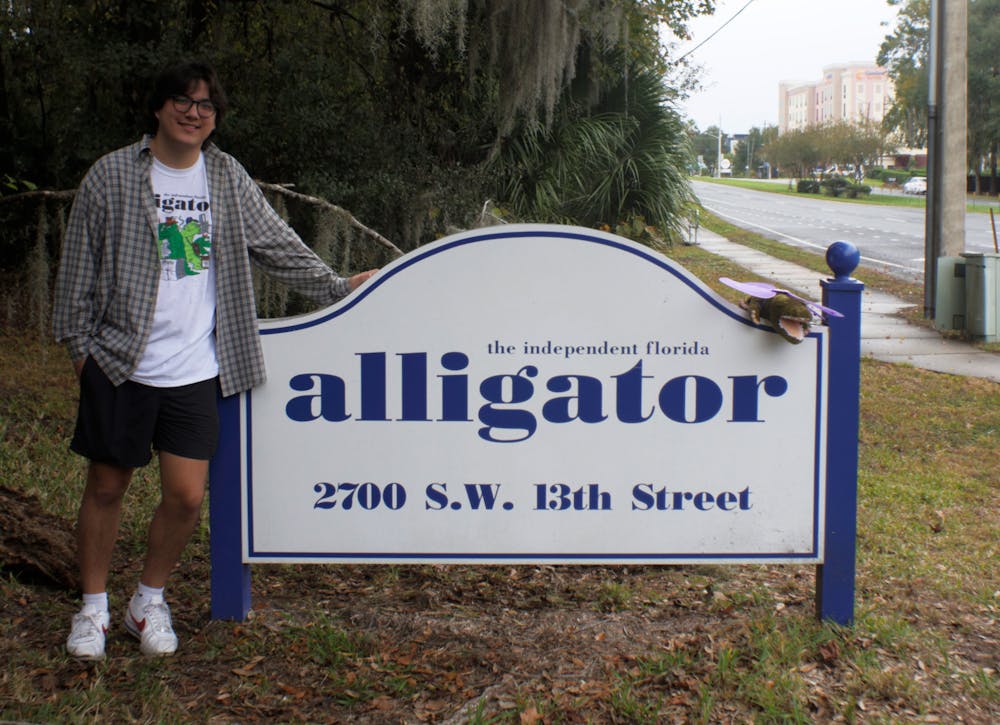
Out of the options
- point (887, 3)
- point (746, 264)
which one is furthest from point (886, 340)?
point (887, 3)

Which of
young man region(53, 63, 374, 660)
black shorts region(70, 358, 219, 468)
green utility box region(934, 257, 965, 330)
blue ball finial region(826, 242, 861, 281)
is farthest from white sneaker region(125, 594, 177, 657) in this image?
green utility box region(934, 257, 965, 330)

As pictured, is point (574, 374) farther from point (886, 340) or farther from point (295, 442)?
point (886, 340)

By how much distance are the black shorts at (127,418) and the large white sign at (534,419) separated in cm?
25

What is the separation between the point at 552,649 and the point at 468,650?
249mm

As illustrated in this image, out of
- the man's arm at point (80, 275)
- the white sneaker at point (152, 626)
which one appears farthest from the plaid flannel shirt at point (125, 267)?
the white sneaker at point (152, 626)

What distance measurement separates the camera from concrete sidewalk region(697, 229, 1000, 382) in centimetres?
895

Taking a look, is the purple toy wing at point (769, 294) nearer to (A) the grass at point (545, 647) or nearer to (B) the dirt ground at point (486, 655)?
(A) the grass at point (545, 647)

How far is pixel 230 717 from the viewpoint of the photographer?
2.79m

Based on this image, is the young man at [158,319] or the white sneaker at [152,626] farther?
the white sneaker at [152,626]

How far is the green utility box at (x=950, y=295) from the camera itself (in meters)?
10.6

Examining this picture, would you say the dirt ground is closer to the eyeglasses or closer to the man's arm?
the man's arm

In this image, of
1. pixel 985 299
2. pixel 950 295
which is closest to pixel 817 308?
pixel 985 299

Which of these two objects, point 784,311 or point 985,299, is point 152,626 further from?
point 985,299

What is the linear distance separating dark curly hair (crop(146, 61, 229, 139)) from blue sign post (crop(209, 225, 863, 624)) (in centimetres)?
67
